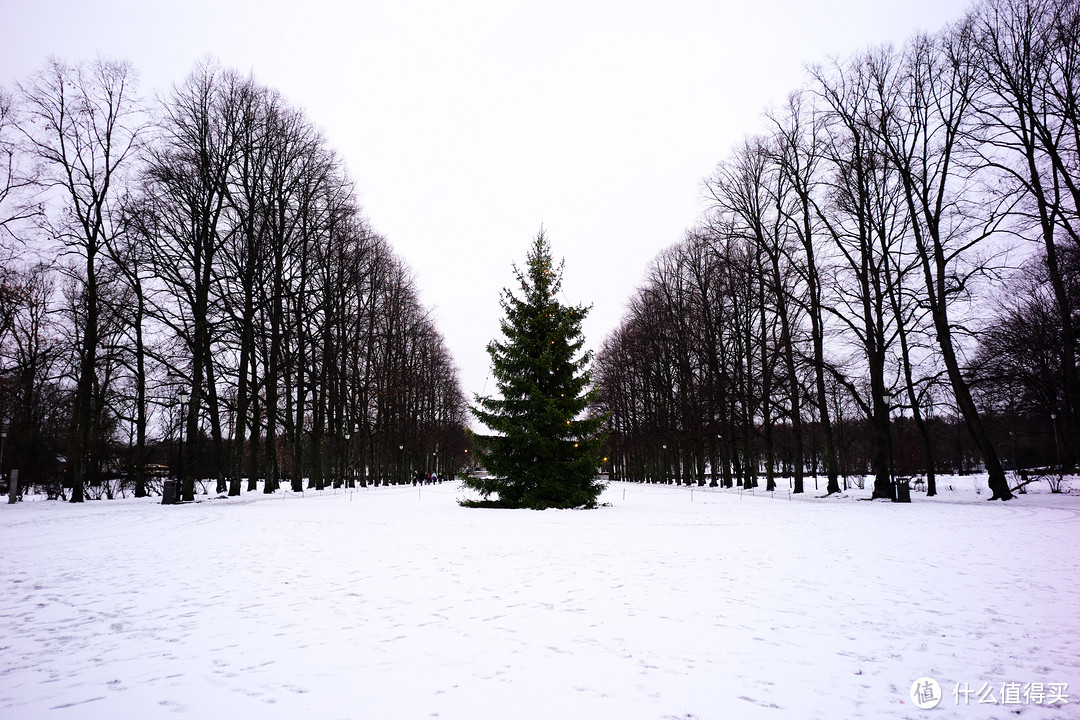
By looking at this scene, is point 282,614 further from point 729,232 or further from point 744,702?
point 729,232

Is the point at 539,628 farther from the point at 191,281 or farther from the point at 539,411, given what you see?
the point at 191,281

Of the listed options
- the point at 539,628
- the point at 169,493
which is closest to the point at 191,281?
the point at 169,493

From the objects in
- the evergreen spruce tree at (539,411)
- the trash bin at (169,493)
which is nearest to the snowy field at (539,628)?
the evergreen spruce tree at (539,411)

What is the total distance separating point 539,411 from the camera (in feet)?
59.2

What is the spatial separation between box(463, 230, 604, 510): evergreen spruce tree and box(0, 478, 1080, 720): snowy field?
7.90 m

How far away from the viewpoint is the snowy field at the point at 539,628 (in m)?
3.38

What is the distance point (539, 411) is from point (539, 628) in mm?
13286

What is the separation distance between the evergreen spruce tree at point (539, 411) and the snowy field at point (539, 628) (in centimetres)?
790

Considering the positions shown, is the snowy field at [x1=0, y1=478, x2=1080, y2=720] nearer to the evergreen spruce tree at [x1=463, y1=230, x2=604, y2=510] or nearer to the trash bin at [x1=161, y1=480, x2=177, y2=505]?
the evergreen spruce tree at [x1=463, y1=230, x2=604, y2=510]

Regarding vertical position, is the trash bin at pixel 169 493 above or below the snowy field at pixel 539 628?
below

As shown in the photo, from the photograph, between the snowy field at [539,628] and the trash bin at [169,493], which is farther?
the trash bin at [169,493]

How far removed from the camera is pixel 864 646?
4.31 meters

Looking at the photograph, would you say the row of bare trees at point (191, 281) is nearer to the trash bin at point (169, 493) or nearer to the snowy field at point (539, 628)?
the trash bin at point (169, 493)

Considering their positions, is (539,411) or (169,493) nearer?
(539,411)
